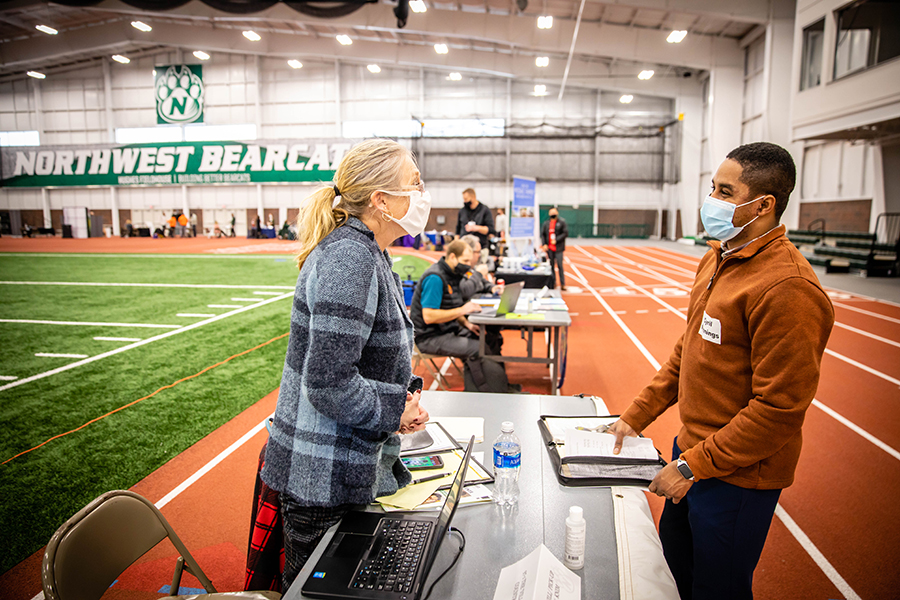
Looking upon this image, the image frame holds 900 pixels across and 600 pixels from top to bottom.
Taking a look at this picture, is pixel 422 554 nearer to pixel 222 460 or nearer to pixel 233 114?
pixel 222 460

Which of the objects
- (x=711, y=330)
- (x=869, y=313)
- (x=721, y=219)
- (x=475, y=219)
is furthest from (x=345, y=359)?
(x=869, y=313)

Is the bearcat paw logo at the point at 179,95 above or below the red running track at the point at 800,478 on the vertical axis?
above

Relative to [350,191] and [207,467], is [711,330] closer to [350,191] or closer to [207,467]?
[350,191]

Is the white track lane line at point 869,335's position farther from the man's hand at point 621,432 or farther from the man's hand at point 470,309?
the man's hand at point 621,432

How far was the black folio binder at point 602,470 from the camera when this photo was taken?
1.85 meters

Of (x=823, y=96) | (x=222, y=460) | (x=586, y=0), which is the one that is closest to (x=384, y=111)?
(x=586, y=0)

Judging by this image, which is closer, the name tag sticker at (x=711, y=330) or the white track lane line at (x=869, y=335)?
the name tag sticker at (x=711, y=330)

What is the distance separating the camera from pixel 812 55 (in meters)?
13.2

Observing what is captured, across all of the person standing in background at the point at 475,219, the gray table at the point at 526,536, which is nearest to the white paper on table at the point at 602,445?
the gray table at the point at 526,536

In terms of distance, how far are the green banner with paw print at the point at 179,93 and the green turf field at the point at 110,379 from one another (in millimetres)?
20597

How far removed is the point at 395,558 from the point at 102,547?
98cm

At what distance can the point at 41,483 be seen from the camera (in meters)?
3.40

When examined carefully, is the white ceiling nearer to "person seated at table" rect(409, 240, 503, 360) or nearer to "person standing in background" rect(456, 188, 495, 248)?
"person standing in background" rect(456, 188, 495, 248)

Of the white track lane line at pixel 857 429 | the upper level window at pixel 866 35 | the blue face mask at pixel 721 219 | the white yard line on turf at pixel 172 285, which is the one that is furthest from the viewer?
the white yard line on turf at pixel 172 285
